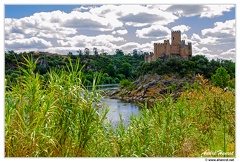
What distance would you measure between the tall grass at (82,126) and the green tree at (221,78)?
197 mm

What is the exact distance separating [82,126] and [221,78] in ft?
6.77

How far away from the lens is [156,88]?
6.21 meters

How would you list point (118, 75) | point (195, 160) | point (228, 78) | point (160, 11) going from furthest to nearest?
point (118, 75) → point (228, 78) → point (160, 11) → point (195, 160)

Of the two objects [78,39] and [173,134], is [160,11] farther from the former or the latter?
[173,134]

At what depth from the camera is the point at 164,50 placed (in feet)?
16.5

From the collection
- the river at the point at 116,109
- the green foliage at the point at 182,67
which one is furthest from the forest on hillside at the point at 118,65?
the river at the point at 116,109

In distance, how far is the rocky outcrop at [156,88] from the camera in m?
5.42

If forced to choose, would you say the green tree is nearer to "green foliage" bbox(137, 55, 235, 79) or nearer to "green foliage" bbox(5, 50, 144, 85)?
"green foliage" bbox(137, 55, 235, 79)

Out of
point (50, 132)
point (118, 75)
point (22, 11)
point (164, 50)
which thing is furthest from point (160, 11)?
point (50, 132)

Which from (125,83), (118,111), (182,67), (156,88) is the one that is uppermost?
Result: (182,67)

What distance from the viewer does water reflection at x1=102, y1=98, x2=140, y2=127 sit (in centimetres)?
491

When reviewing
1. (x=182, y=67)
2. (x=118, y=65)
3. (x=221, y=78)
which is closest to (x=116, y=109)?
(x=118, y=65)

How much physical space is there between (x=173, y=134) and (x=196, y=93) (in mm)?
1017

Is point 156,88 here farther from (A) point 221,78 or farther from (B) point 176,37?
(B) point 176,37
